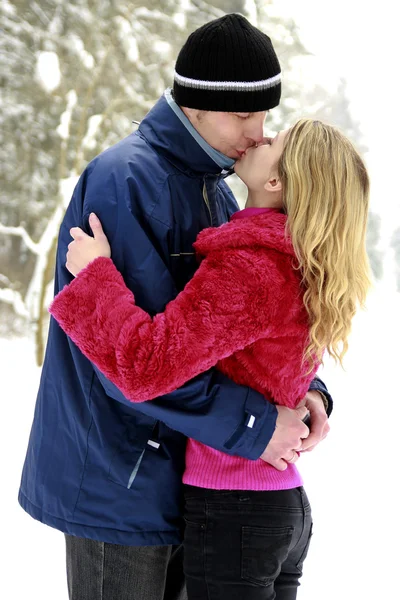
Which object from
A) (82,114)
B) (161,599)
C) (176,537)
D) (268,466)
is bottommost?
(82,114)

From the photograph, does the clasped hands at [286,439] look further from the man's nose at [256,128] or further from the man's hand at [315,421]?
the man's nose at [256,128]

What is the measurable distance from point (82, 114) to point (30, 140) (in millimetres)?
512

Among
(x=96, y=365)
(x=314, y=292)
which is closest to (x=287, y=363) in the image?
(x=314, y=292)

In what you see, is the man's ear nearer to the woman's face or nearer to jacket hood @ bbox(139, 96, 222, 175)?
the woman's face

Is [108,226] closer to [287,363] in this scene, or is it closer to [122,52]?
[287,363]

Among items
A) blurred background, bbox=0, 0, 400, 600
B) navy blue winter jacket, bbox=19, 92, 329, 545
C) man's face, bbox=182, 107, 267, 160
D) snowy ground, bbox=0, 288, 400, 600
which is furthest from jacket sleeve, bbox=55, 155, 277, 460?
blurred background, bbox=0, 0, 400, 600

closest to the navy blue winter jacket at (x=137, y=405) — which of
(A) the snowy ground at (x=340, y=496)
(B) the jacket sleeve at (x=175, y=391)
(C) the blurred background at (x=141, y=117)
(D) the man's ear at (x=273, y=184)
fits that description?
(B) the jacket sleeve at (x=175, y=391)

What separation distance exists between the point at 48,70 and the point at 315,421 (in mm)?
4682

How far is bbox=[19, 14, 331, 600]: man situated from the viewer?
1269 mm

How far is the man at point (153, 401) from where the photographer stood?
4.16 ft

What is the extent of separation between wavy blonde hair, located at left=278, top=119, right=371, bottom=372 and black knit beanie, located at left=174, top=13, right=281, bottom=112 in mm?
138

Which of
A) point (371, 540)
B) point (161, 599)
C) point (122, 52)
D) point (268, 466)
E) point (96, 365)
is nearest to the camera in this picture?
point (96, 365)

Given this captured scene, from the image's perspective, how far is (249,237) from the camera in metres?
1.25

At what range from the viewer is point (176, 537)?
4.60ft
